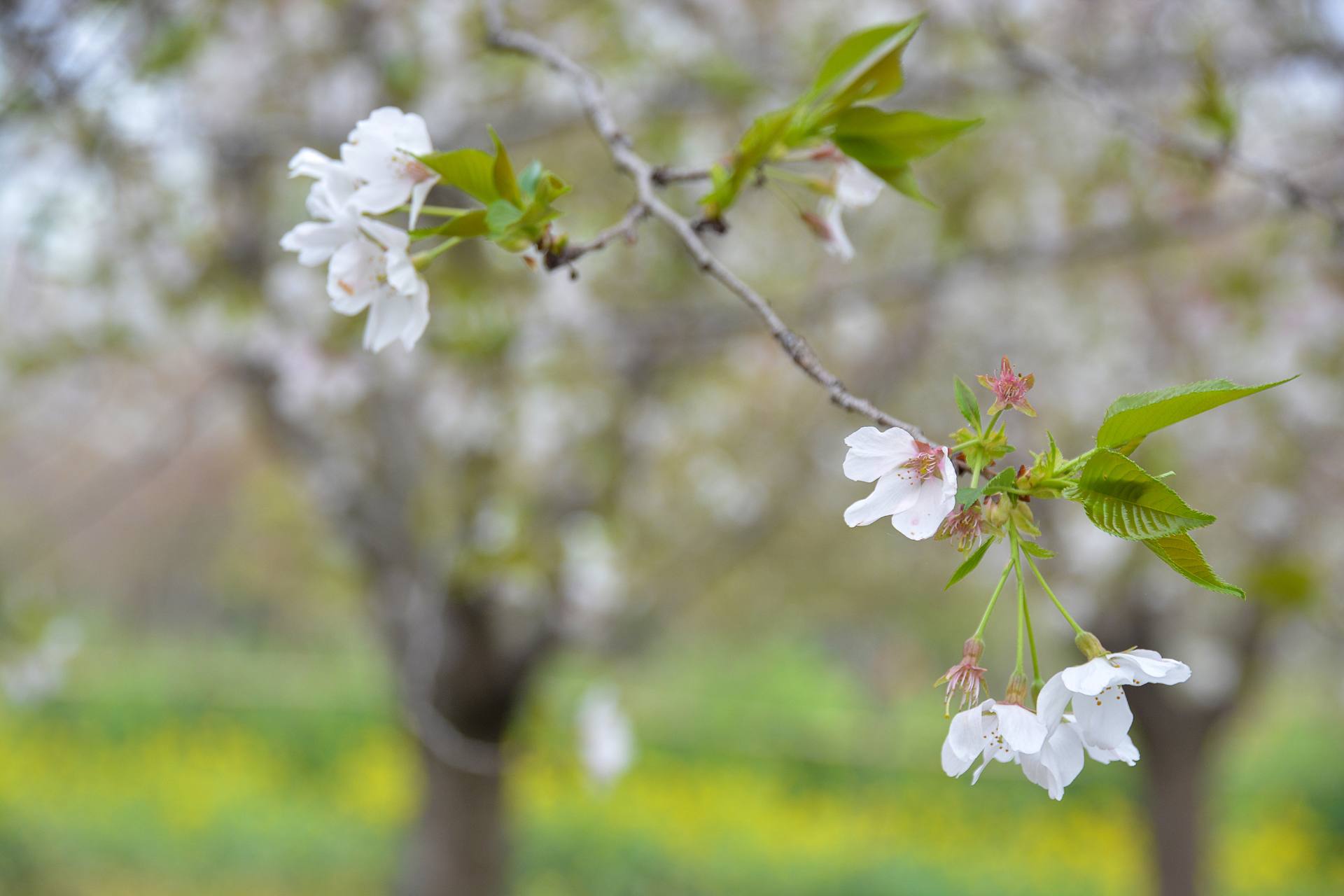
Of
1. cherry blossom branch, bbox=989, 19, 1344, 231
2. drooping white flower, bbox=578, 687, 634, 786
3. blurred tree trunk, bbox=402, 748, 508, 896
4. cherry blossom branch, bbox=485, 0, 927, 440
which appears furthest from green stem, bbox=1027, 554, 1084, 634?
blurred tree trunk, bbox=402, 748, 508, 896

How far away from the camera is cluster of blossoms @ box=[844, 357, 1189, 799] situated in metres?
0.63

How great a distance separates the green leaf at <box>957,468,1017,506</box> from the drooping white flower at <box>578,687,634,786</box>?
2.03 m

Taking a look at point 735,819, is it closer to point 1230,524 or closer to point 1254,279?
point 1230,524

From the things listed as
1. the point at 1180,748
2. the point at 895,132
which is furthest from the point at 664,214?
the point at 1180,748

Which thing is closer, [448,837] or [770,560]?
[448,837]

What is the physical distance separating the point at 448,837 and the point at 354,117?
8.78ft

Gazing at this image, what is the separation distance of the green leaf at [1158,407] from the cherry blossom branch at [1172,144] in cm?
77

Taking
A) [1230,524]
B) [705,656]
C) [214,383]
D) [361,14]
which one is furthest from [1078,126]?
[705,656]

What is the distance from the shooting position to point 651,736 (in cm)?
1027

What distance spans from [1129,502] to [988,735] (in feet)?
0.61

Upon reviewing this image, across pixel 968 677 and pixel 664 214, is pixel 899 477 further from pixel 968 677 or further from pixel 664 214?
pixel 664 214

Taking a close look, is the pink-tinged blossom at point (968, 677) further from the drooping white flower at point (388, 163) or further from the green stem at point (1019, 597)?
the drooping white flower at point (388, 163)

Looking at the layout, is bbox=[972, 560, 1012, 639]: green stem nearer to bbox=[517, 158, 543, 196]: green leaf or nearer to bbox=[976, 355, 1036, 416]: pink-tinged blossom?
bbox=[976, 355, 1036, 416]: pink-tinged blossom

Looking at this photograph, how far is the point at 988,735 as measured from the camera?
0.68m
